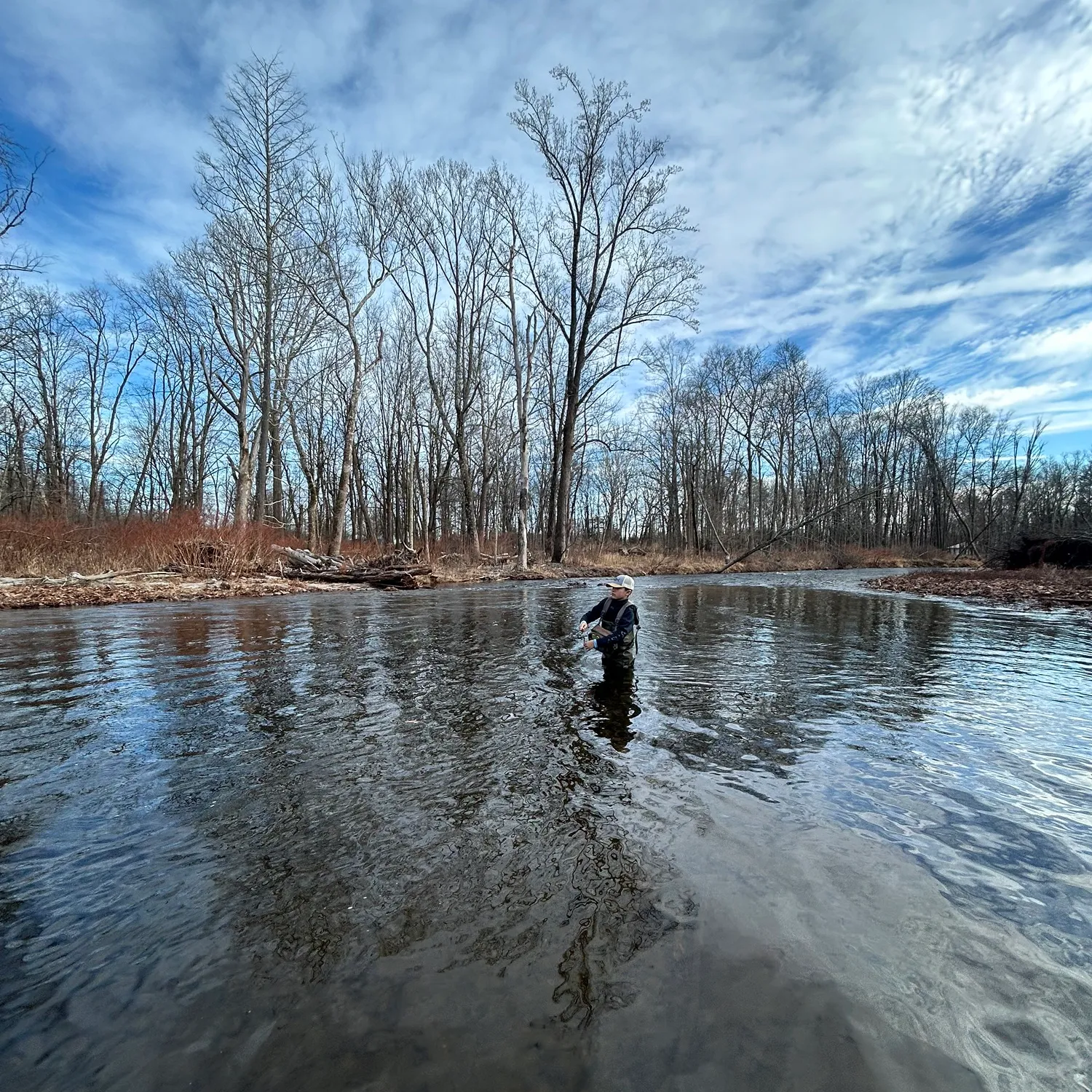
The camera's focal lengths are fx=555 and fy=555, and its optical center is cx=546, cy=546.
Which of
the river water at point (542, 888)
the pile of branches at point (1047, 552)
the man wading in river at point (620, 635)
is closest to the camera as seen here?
the river water at point (542, 888)

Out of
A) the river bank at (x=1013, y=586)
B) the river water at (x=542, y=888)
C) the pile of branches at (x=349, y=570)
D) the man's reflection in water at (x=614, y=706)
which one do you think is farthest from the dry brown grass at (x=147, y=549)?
the man's reflection in water at (x=614, y=706)

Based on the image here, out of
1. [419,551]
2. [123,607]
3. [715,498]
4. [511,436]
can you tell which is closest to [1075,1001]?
[123,607]

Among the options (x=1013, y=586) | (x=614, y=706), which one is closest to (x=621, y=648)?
(x=614, y=706)

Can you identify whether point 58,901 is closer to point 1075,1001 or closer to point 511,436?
point 1075,1001

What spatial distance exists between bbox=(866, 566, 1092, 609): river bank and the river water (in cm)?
1116

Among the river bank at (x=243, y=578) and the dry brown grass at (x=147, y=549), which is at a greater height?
the dry brown grass at (x=147, y=549)

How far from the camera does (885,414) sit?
55844 mm

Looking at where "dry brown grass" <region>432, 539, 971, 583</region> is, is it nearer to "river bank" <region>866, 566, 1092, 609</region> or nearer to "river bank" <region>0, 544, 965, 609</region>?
"river bank" <region>0, 544, 965, 609</region>

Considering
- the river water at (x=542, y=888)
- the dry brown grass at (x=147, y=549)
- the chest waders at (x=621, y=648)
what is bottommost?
the river water at (x=542, y=888)

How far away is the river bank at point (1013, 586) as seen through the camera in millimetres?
14164

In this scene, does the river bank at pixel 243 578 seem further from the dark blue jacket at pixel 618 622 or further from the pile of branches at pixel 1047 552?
the pile of branches at pixel 1047 552

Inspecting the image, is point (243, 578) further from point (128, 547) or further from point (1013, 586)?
point (1013, 586)

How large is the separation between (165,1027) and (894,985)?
8.02 ft

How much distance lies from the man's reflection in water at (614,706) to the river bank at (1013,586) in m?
13.3
